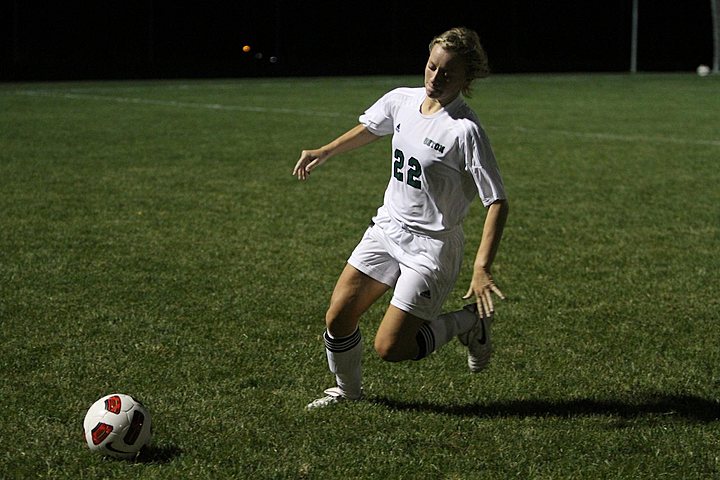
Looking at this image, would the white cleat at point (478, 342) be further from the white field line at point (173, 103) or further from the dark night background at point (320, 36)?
the dark night background at point (320, 36)

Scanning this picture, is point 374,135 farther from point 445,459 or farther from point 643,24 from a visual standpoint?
point 643,24

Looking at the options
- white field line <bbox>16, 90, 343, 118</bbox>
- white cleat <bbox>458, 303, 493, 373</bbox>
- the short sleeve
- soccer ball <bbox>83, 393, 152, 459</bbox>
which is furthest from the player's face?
white field line <bbox>16, 90, 343, 118</bbox>

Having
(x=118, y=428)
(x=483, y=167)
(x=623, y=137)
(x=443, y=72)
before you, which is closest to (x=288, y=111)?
(x=623, y=137)

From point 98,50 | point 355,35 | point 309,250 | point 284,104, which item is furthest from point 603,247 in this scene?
point 355,35

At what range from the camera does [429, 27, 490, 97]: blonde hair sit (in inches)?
182

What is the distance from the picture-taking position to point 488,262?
4.49 m

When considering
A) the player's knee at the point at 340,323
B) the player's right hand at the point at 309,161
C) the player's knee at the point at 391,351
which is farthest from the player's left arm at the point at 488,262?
the player's right hand at the point at 309,161

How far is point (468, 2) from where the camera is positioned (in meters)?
40.4

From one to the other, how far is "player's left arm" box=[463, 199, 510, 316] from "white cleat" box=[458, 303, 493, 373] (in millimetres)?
747

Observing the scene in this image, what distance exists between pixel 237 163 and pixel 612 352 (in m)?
8.26

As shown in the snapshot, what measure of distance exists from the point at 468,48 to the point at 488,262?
938mm

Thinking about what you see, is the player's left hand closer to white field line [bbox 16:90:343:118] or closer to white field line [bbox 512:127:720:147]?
white field line [bbox 512:127:720:147]

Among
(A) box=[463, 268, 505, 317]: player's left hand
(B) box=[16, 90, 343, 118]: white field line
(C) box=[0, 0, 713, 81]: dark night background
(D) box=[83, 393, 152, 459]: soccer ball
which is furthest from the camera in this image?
(C) box=[0, 0, 713, 81]: dark night background

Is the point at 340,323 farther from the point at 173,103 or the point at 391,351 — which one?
the point at 173,103
